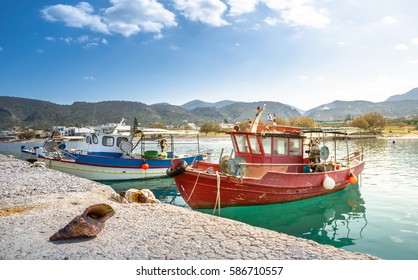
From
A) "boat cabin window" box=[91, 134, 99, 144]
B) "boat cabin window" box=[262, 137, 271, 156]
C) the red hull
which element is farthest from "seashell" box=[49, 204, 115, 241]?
"boat cabin window" box=[91, 134, 99, 144]

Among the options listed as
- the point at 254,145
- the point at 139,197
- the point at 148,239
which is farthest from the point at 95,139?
the point at 148,239

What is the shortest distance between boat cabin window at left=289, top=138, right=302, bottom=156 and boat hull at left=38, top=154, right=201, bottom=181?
33.6 ft

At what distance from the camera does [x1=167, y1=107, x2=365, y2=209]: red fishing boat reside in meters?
10.3

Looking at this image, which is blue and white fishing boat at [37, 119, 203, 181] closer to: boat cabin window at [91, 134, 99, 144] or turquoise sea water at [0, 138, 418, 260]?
boat cabin window at [91, 134, 99, 144]

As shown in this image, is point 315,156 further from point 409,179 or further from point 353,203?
point 409,179

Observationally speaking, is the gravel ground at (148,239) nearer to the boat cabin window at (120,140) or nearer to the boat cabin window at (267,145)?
the boat cabin window at (267,145)

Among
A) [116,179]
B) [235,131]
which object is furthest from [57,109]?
[235,131]

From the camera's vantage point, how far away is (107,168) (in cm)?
1880

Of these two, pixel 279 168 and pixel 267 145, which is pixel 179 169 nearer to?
pixel 267 145

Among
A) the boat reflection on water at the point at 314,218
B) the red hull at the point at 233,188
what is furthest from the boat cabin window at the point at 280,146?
the boat reflection on water at the point at 314,218

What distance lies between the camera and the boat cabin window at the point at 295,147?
40.0ft

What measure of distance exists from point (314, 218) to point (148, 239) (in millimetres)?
7015

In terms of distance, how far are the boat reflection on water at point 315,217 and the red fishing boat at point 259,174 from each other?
30 cm
